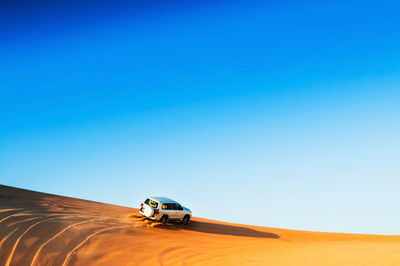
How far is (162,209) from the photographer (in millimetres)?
19000

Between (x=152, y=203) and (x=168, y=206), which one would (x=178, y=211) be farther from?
(x=152, y=203)

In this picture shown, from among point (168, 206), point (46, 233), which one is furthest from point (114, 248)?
point (168, 206)

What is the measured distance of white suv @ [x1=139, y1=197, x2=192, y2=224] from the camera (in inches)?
738

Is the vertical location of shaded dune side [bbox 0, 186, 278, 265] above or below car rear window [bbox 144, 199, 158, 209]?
below

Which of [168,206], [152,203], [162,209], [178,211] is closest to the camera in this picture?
[162,209]

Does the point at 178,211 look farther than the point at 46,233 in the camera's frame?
Yes

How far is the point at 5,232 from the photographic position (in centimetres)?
1115

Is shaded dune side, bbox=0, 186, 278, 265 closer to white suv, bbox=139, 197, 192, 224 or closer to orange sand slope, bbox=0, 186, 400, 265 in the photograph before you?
orange sand slope, bbox=0, 186, 400, 265

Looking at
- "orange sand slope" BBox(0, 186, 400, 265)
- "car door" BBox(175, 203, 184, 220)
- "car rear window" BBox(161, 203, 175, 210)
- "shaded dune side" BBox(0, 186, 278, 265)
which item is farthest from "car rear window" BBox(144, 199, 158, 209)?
"orange sand slope" BBox(0, 186, 400, 265)

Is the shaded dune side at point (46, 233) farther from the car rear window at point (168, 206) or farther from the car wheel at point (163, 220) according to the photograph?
the car rear window at point (168, 206)

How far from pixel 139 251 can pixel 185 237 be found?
4543mm

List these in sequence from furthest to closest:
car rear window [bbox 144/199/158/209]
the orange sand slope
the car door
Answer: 1. the car door
2. car rear window [bbox 144/199/158/209]
3. the orange sand slope

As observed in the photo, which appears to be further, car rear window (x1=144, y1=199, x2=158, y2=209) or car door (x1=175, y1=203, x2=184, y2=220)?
car door (x1=175, y1=203, x2=184, y2=220)

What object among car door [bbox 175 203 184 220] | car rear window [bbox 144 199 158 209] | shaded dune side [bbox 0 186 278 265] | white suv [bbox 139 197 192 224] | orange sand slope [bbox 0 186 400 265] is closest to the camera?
shaded dune side [bbox 0 186 278 265]
